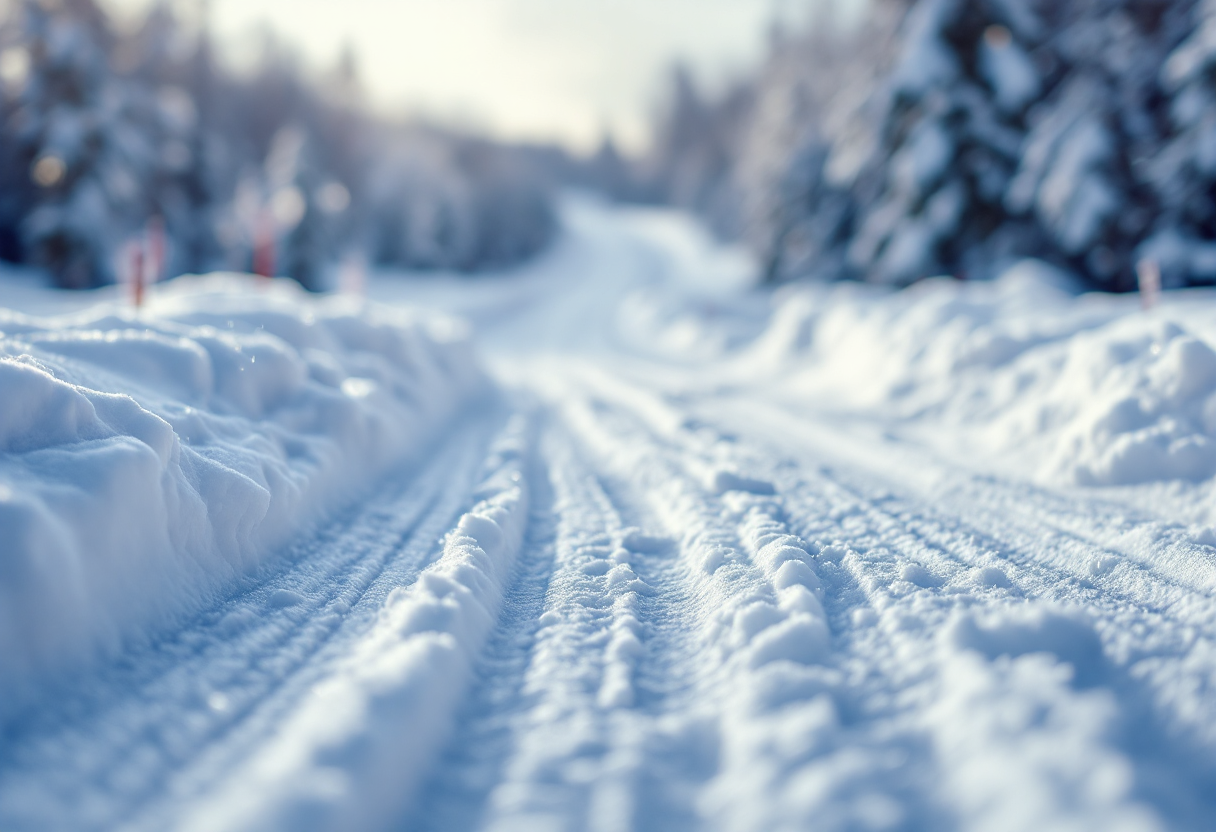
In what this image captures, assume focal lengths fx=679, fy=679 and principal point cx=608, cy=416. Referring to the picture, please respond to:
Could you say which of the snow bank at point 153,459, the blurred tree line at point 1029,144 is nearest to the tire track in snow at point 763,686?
the snow bank at point 153,459

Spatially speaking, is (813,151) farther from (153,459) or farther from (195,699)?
(195,699)

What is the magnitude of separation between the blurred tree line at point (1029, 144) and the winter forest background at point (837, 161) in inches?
1.4

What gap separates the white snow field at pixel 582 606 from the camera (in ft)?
5.05

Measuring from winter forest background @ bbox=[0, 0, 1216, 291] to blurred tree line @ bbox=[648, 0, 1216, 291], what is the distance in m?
0.04

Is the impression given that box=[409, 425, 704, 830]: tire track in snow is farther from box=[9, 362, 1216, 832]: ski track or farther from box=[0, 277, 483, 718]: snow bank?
box=[0, 277, 483, 718]: snow bank

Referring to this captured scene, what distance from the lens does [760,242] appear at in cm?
2678

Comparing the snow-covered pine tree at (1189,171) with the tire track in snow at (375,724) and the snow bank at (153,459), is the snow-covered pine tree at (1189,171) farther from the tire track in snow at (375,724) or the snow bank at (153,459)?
the tire track in snow at (375,724)

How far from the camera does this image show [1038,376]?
16.6ft

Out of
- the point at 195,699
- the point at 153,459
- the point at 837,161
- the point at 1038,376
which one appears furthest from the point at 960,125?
the point at 195,699

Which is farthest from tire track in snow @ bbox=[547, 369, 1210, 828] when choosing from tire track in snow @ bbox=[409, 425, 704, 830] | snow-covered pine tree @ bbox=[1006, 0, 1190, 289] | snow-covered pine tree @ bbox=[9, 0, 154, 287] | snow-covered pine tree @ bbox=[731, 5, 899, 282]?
snow-covered pine tree @ bbox=[9, 0, 154, 287]

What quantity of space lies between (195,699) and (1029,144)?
1362 centimetres

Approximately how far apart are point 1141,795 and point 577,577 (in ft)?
6.20

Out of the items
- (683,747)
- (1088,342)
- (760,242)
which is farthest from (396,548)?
(760,242)

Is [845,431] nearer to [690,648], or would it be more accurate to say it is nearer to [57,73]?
[690,648]
